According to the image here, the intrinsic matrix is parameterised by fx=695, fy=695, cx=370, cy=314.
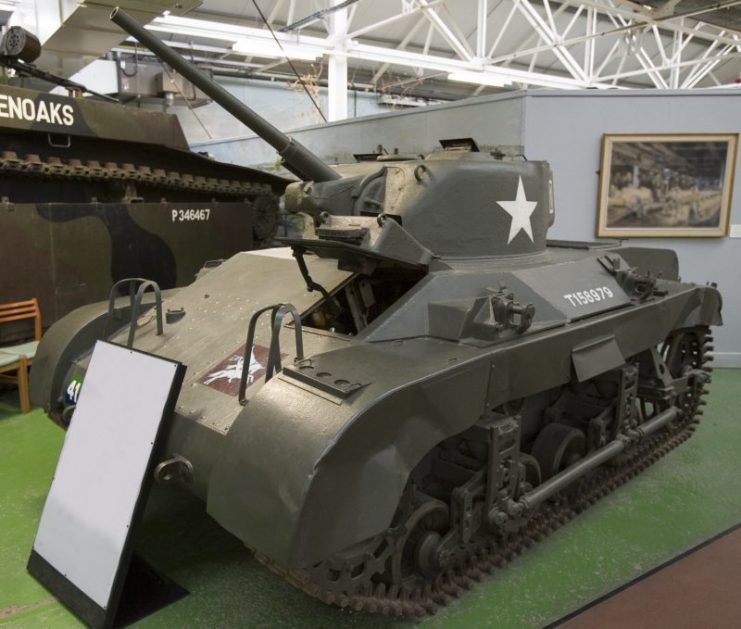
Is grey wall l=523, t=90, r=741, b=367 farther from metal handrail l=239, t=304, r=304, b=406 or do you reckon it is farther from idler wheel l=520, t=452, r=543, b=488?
metal handrail l=239, t=304, r=304, b=406

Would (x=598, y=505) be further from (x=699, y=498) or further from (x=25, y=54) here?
(x=25, y=54)

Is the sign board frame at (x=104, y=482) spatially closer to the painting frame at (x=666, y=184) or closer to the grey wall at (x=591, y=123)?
the grey wall at (x=591, y=123)

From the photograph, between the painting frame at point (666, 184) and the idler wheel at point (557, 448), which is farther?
the painting frame at point (666, 184)

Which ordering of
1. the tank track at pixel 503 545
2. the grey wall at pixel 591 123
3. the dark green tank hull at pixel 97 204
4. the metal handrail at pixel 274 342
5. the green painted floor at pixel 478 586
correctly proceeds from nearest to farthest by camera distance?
the tank track at pixel 503 545
the metal handrail at pixel 274 342
the green painted floor at pixel 478 586
the dark green tank hull at pixel 97 204
the grey wall at pixel 591 123

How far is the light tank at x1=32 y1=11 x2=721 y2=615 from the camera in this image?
8.43 ft

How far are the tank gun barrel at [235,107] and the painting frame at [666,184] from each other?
375 cm

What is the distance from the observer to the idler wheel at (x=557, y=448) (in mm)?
3910

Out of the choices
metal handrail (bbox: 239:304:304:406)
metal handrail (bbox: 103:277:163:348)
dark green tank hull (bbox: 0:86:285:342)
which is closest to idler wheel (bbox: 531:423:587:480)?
metal handrail (bbox: 239:304:304:406)

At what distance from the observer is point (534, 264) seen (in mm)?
4078

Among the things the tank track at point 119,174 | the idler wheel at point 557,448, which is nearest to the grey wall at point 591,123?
the idler wheel at point 557,448

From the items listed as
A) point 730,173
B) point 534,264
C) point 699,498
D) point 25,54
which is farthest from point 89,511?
point 730,173

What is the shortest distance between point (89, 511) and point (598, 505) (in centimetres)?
297

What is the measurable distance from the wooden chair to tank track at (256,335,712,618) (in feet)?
12.7

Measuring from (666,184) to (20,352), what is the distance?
6073 millimetres
